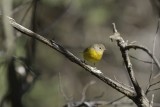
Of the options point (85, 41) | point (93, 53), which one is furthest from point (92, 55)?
point (85, 41)

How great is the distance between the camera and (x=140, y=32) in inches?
464

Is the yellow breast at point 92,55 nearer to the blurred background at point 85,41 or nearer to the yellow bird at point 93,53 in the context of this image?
the yellow bird at point 93,53

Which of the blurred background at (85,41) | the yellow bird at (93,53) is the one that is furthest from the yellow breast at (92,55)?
the blurred background at (85,41)

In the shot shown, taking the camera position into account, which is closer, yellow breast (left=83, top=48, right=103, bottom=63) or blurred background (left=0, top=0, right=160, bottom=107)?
yellow breast (left=83, top=48, right=103, bottom=63)

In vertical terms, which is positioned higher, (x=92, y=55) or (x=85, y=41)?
(x=85, y=41)

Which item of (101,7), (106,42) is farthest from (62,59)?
(101,7)

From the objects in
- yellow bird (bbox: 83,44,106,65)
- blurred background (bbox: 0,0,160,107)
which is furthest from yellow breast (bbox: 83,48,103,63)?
blurred background (bbox: 0,0,160,107)

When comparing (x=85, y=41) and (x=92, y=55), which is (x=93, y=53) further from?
(x=85, y=41)

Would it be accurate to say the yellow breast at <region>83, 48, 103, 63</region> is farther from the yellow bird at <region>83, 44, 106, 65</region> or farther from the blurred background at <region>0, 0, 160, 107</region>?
the blurred background at <region>0, 0, 160, 107</region>

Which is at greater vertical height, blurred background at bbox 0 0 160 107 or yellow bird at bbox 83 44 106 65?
blurred background at bbox 0 0 160 107

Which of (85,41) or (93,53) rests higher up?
(85,41)

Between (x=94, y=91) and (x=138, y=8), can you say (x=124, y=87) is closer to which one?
(x=94, y=91)

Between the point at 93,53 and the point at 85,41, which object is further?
the point at 85,41

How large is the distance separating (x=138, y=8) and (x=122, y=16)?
84 cm
